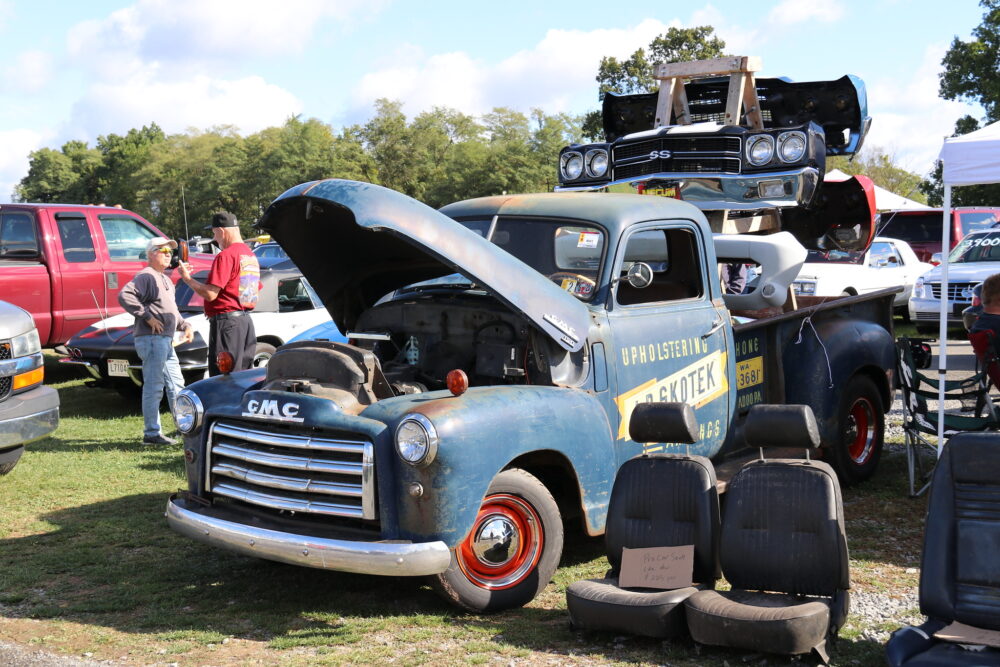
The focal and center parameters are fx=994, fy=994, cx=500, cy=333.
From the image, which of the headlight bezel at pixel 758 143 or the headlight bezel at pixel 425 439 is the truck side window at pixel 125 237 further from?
the headlight bezel at pixel 425 439

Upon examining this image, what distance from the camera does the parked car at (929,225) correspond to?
20266 mm

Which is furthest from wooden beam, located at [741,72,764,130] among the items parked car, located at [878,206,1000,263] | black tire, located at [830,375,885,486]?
parked car, located at [878,206,1000,263]

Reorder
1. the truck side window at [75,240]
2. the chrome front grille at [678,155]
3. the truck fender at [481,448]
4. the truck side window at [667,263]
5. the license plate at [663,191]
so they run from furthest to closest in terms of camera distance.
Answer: the truck side window at [75,240] < the license plate at [663,191] < the chrome front grille at [678,155] < the truck side window at [667,263] < the truck fender at [481,448]

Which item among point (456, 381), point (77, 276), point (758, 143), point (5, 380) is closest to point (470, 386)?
point (456, 381)

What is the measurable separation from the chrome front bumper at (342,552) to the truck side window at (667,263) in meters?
2.31

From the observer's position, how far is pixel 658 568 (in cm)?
455

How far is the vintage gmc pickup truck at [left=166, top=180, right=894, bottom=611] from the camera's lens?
14.8ft

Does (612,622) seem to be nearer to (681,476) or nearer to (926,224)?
(681,476)

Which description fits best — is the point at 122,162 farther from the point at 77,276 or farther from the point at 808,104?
the point at 808,104

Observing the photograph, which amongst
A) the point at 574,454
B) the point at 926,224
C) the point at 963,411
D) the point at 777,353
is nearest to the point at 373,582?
the point at 574,454

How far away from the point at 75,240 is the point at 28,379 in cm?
515

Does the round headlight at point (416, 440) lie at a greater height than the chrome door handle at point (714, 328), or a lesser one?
lesser

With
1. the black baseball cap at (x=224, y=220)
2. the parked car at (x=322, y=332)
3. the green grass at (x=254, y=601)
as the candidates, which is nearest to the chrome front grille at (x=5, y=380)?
the green grass at (x=254, y=601)

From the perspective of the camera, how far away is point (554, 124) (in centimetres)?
5119
